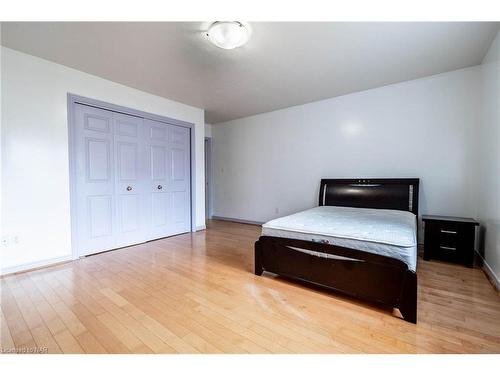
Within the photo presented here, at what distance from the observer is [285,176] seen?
15.3 feet

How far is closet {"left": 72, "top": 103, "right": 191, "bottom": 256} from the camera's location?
9.85 feet

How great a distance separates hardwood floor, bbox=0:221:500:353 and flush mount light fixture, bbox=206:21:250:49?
2.35m

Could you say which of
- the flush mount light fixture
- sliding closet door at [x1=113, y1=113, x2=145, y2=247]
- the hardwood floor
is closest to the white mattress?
the hardwood floor

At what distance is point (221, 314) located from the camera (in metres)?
1.69

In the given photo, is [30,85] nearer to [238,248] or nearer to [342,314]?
[238,248]

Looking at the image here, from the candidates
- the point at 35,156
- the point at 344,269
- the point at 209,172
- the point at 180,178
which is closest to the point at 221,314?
the point at 344,269

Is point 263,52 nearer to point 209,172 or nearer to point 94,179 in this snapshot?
point 94,179

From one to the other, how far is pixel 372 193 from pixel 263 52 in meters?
2.60

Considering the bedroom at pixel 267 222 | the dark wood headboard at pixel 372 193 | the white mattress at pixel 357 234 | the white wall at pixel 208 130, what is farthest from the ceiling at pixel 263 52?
the white wall at pixel 208 130

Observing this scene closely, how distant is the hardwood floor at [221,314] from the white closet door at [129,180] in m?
0.90

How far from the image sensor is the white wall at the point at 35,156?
7.87 feet

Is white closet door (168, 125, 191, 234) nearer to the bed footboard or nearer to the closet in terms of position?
the closet
